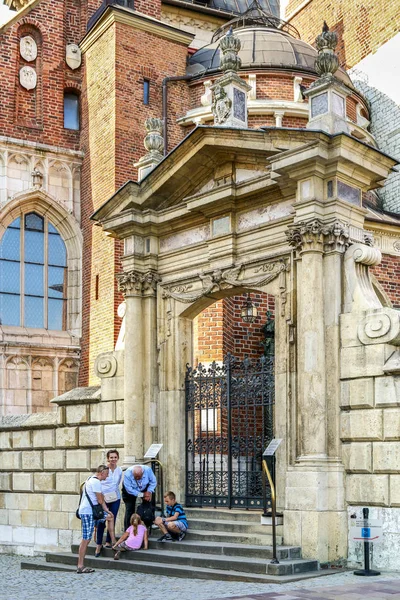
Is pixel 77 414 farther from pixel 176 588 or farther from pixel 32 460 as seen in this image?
pixel 176 588

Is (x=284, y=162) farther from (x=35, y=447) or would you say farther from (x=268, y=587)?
(x=35, y=447)

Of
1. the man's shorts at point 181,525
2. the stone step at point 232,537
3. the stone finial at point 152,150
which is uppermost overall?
the stone finial at point 152,150

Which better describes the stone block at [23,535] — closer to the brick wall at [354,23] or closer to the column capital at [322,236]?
the column capital at [322,236]

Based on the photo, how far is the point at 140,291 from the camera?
1388 centimetres

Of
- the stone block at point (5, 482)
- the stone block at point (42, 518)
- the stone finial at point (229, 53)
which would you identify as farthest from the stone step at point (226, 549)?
the stone finial at point (229, 53)

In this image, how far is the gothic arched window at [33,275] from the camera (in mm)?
20828

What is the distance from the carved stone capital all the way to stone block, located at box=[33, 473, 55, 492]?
348cm

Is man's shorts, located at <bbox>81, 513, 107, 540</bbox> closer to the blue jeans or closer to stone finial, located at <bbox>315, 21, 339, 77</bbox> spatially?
the blue jeans

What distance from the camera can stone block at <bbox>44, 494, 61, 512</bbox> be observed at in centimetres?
1492

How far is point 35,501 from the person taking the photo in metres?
15.4

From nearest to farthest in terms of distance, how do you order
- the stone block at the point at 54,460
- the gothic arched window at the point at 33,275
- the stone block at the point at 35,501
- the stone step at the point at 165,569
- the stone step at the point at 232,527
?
the stone step at the point at 165,569 < the stone step at the point at 232,527 < the stone block at the point at 54,460 < the stone block at the point at 35,501 < the gothic arched window at the point at 33,275

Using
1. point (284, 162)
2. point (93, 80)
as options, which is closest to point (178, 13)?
point (93, 80)

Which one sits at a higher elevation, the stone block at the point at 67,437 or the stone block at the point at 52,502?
the stone block at the point at 67,437

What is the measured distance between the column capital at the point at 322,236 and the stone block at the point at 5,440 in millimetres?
7276
